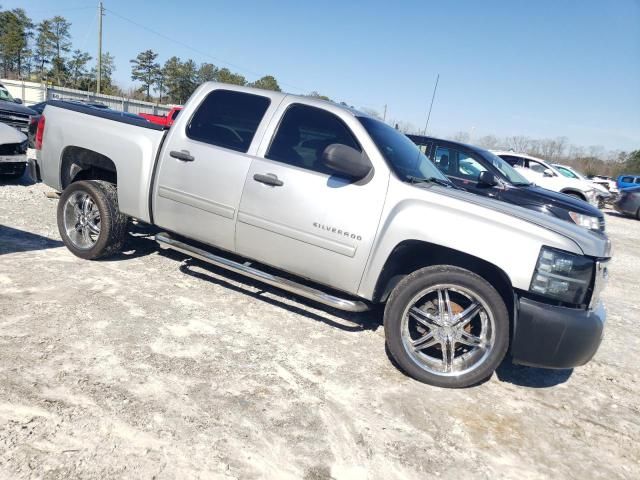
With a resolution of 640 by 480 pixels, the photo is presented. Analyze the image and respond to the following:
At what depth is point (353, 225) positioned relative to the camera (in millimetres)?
3559

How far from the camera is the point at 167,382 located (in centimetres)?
292

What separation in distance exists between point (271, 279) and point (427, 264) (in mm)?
1272

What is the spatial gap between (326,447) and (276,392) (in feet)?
1.85

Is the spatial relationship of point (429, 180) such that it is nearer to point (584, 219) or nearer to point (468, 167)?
point (468, 167)

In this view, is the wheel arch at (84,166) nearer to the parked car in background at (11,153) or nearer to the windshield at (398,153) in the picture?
the windshield at (398,153)

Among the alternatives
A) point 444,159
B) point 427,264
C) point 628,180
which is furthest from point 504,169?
point 628,180

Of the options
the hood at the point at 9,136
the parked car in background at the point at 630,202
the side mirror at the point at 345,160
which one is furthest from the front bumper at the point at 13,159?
the parked car in background at the point at 630,202

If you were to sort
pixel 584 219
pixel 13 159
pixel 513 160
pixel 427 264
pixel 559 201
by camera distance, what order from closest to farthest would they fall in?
pixel 427 264
pixel 13 159
pixel 584 219
pixel 559 201
pixel 513 160

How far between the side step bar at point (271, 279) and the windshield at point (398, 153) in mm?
1067

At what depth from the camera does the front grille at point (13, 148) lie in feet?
25.9

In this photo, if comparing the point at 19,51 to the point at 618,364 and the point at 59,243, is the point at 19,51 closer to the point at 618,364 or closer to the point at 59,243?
the point at 59,243

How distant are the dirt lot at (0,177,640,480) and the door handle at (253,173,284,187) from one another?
46.1 inches

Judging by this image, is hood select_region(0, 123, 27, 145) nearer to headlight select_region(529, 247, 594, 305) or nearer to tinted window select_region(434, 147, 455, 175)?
tinted window select_region(434, 147, 455, 175)

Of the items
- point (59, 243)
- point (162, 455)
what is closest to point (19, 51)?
point (59, 243)
